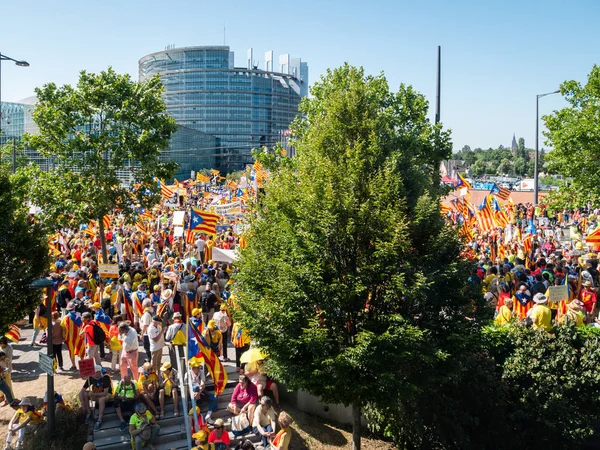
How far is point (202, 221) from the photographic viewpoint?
1930 cm

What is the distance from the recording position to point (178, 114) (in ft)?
496

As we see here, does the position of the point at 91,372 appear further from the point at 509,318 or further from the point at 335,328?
the point at 509,318

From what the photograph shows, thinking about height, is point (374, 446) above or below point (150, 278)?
below

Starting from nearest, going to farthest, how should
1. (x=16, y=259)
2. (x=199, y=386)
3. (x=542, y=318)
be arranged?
(x=16, y=259) < (x=199, y=386) < (x=542, y=318)

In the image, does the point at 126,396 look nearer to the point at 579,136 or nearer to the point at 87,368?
the point at 87,368

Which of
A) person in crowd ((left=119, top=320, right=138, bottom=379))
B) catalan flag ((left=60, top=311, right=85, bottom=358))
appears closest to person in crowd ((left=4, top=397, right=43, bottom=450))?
person in crowd ((left=119, top=320, right=138, bottom=379))

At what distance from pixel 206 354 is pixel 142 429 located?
67.3 inches

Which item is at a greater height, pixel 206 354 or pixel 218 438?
pixel 206 354

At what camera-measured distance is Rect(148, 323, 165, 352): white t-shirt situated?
1134 cm

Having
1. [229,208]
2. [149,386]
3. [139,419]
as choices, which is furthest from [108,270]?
[229,208]

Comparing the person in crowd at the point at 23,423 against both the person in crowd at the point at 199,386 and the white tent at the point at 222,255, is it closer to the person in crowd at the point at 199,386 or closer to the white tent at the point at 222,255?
the person in crowd at the point at 199,386

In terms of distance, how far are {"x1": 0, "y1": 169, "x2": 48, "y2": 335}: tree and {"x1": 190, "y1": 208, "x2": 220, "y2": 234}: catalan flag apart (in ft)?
28.1

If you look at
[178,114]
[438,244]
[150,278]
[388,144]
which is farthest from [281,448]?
[178,114]

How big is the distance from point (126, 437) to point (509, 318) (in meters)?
8.43
